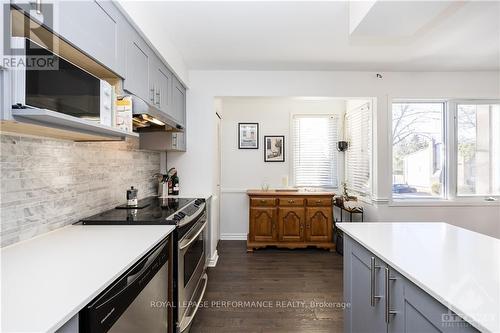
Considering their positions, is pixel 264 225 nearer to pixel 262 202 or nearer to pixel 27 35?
pixel 262 202

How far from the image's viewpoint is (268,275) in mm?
3230

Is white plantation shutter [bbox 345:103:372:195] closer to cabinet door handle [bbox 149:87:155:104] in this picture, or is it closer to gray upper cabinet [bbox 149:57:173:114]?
gray upper cabinet [bbox 149:57:173:114]

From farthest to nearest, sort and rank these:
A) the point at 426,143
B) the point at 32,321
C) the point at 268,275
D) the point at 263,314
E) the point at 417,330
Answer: the point at 426,143
the point at 268,275
the point at 263,314
the point at 417,330
the point at 32,321

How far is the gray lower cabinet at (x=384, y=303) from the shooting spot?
99 centimetres

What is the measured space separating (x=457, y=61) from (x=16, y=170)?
14.2ft

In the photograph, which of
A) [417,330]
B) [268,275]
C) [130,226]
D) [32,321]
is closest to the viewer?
[32,321]

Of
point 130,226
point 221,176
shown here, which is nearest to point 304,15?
point 130,226

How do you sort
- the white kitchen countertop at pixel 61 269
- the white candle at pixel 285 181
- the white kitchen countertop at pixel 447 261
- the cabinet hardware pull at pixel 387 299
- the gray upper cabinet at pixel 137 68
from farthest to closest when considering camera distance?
the white candle at pixel 285 181 < the gray upper cabinet at pixel 137 68 < the cabinet hardware pull at pixel 387 299 < the white kitchen countertop at pixel 447 261 < the white kitchen countertop at pixel 61 269

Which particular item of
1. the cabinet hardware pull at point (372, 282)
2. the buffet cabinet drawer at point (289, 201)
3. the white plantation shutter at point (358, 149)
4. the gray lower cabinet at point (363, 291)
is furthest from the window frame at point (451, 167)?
the cabinet hardware pull at point (372, 282)

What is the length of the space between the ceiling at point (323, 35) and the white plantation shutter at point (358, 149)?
80 centimetres

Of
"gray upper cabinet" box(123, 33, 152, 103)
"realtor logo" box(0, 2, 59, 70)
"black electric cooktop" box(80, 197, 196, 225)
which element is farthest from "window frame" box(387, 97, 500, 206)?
"realtor logo" box(0, 2, 59, 70)

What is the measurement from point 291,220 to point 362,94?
80.5 inches

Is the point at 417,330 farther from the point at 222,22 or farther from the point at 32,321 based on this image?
the point at 222,22

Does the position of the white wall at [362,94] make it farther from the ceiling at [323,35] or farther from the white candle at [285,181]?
the white candle at [285,181]
